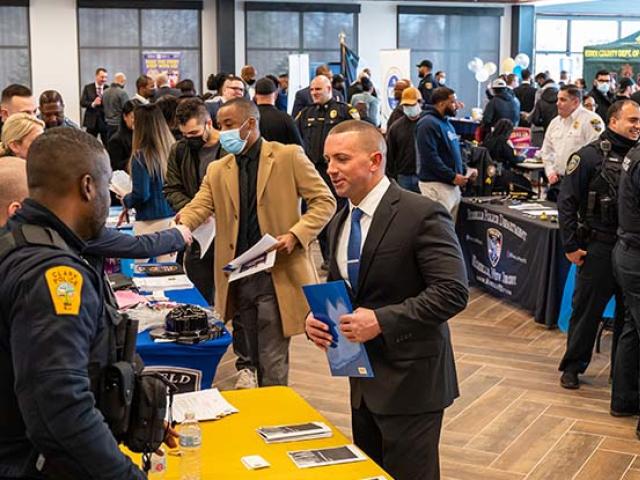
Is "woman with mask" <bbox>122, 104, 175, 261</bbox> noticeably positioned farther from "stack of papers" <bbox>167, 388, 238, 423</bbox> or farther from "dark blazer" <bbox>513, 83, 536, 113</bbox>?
"dark blazer" <bbox>513, 83, 536, 113</bbox>

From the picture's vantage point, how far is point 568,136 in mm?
7887

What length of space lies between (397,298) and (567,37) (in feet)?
71.5

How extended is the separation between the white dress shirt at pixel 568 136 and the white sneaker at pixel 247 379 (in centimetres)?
399

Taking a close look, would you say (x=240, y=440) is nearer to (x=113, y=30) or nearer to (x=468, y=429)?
(x=468, y=429)

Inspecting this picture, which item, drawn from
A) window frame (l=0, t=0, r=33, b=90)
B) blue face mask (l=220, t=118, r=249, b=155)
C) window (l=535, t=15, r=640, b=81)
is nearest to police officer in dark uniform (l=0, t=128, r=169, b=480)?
blue face mask (l=220, t=118, r=249, b=155)

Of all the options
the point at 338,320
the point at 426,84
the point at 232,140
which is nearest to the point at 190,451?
the point at 338,320

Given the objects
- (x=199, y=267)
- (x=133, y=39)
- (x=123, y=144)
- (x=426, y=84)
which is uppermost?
(x=133, y=39)

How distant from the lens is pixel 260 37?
64.6 feet

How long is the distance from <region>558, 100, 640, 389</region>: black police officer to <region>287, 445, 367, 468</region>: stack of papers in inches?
116

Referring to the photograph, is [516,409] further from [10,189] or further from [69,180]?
[69,180]

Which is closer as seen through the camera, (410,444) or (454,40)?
(410,444)

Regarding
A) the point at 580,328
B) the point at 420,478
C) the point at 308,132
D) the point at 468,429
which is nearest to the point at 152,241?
the point at 420,478

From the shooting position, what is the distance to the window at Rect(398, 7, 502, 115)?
2086 cm

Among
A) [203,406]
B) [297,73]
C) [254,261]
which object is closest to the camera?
[203,406]
